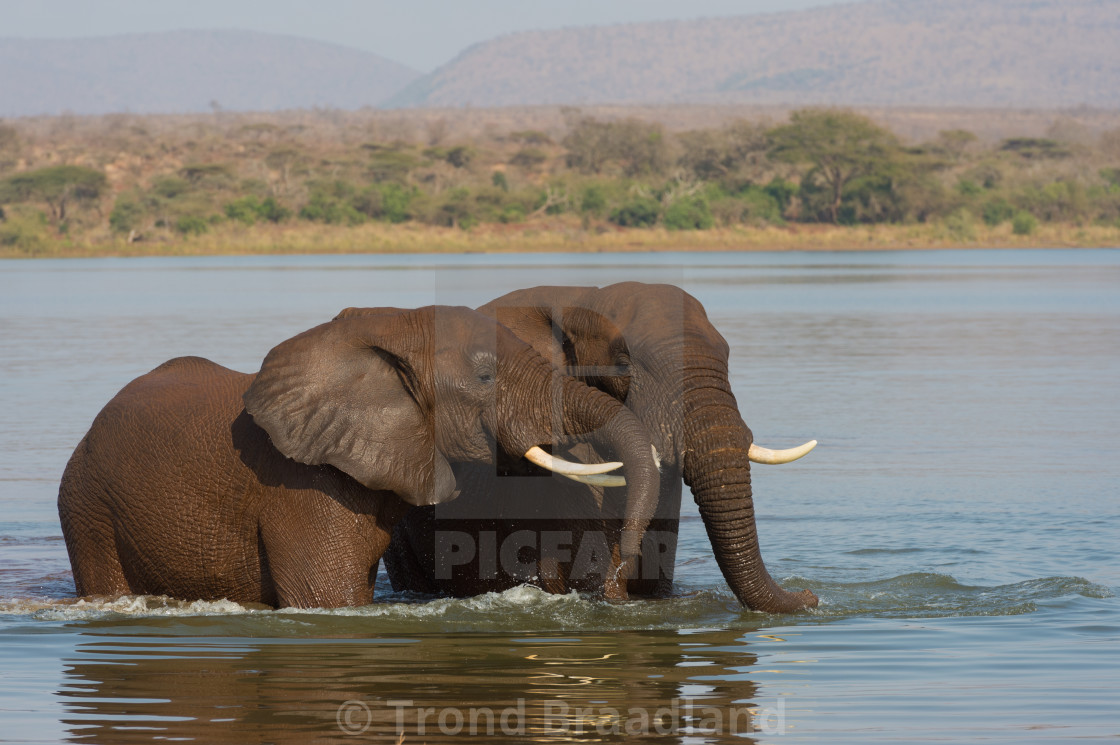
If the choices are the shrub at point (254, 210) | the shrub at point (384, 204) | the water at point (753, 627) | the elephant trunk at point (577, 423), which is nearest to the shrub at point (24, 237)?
the shrub at point (254, 210)

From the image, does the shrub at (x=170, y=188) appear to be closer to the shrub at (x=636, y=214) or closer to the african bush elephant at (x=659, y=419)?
the shrub at (x=636, y=214)

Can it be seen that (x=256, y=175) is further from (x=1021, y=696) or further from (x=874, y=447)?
(x=1021, y=696)

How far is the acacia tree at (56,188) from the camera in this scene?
57.6 m

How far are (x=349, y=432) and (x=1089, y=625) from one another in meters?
3.53

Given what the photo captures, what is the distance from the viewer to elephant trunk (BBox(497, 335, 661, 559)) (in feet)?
18.6

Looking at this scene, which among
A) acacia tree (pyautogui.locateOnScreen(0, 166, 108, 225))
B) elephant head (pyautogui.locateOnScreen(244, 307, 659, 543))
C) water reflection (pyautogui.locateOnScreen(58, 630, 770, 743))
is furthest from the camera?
acacia tree (pyautogui.locateOnScreen(0, 166, 108, 225))

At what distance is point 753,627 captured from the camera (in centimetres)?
692

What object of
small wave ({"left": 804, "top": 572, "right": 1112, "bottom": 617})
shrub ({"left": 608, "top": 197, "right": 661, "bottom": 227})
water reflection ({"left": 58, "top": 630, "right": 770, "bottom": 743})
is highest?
shrub ({"left": 608, "top": 197, "right": 661, "bottom": 227})

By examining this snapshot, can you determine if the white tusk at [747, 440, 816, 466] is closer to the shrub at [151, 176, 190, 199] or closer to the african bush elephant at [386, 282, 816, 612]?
the african bush elephant at [386, 282, 816, 612]

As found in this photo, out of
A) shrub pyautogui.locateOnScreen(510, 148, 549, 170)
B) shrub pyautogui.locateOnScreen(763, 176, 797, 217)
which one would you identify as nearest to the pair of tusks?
shrub pyautogui.locateOnScreen(763, 176, 797, 217)

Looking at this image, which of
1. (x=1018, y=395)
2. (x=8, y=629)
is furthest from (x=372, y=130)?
(x=8, y=629)

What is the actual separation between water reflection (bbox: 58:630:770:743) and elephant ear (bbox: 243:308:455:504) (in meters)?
0.76

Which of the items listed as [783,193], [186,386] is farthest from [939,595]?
[783,193]

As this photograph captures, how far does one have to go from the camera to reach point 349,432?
6.04 meters
